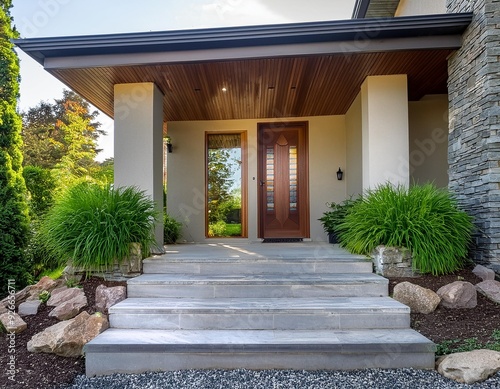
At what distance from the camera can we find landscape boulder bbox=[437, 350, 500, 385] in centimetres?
197

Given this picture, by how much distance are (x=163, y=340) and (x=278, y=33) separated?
3226mm

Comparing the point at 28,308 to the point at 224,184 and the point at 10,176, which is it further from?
the point at 224,184

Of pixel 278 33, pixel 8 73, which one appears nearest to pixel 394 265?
pixel 278 33

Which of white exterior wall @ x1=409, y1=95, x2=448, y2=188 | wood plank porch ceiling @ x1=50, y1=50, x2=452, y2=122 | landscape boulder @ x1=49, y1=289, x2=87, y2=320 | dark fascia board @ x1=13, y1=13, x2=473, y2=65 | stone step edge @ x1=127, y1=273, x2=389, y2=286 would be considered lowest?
landscape boulder @ x1=49, y1=289, x2=87, y2=320

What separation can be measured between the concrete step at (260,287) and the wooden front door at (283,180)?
327 cm

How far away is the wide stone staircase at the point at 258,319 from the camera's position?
217 centimetres

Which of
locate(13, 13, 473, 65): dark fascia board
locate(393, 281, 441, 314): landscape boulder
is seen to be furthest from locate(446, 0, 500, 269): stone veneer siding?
locate(393, 281, 441, 314): landscape boulder

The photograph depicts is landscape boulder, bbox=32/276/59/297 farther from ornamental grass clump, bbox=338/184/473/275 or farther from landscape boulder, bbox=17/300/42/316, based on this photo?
ornamental grass clump, bbox=338/184/473/275

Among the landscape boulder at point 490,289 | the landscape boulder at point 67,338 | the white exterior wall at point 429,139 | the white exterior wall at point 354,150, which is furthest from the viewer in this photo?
the white exterior wall at point 429,139

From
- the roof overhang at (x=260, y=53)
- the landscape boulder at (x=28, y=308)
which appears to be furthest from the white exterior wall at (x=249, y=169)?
the landscape boulder at (x=28, y=308)

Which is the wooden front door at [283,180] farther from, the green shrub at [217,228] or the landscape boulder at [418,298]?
the landscape boulder at [418,298]

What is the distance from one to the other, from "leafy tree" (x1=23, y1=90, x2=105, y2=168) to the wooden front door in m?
8.56

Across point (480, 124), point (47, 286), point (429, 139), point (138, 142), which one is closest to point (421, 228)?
point (480, 124)

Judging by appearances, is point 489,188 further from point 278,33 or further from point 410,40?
point 278,33
